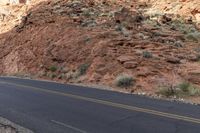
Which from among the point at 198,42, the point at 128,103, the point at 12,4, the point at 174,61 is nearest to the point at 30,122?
the point at 128,103

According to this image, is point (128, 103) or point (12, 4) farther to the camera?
point (12, 4)

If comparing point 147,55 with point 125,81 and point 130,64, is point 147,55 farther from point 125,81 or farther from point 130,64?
point 125,81

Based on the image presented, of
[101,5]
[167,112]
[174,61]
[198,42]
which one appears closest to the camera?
[167,112]

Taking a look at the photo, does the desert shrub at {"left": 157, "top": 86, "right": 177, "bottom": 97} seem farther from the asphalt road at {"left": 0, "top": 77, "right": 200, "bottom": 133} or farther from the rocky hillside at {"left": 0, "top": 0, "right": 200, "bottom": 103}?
the asphalt road at {"left": 0, "top": 77, "right": 200, "bottom": 133}

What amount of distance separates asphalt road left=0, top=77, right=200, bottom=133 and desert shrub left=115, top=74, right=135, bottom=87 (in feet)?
16.1

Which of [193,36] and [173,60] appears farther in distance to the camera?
[193,36]

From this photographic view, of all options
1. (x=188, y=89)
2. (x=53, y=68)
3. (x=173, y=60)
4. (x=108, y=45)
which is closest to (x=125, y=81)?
(x=188, y=89)

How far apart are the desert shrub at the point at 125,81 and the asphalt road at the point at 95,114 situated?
16.1ft

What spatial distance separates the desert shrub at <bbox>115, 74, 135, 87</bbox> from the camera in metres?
21.3

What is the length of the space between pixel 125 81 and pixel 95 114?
31.0ft

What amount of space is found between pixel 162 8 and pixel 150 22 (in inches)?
236

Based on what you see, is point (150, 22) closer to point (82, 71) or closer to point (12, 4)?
point (82, 71)

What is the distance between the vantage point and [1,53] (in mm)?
37062

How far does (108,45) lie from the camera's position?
27344 millimetres
